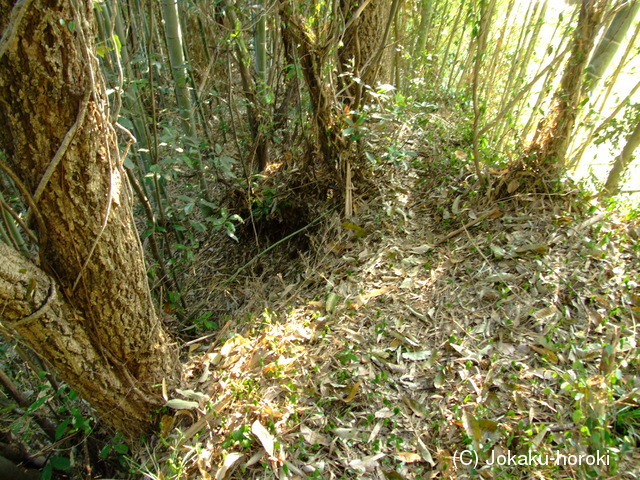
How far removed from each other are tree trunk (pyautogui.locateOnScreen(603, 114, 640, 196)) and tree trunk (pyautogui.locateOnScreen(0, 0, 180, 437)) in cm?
259

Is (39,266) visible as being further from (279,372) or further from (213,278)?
(213,278)

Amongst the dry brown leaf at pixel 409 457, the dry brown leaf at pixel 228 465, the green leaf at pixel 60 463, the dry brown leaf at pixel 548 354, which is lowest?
the green leaf at pixel 60 463

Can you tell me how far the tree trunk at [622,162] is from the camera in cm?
222

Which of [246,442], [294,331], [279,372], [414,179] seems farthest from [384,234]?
[246,442]

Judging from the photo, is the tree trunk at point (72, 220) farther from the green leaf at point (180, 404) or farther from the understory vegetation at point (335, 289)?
the green leaf at point (180, 404)

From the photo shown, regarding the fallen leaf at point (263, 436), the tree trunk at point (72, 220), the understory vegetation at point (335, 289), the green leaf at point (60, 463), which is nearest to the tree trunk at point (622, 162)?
the understory vegetation at point (335, 289)

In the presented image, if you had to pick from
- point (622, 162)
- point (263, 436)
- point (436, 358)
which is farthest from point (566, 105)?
point (263, 436)

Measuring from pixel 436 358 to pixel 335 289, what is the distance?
0.70 meters

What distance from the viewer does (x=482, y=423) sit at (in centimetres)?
144

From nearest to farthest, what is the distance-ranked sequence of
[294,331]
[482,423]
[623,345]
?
[482,423], [623,345], [294,331]

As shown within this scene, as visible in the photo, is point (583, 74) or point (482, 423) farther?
point (583, 74)

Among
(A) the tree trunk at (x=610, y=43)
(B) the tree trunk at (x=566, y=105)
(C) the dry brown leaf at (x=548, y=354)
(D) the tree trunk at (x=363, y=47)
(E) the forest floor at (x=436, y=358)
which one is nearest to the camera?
(E) the forest floor at (x=436, y=358)

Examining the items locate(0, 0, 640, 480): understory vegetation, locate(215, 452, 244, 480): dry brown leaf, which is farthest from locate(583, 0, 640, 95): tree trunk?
locate(215, 452, 244, 480): dry brown leaf

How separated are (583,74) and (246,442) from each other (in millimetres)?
2529
